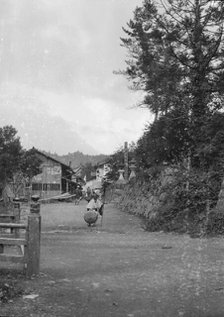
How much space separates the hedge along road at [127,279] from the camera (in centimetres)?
659

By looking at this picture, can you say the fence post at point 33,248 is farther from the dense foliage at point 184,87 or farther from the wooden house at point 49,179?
the wooden house at point 49,179

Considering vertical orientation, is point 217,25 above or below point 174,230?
above

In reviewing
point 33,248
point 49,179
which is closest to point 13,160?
point 49,179

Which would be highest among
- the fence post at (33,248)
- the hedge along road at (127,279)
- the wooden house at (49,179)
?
the wooden house at (49,179)

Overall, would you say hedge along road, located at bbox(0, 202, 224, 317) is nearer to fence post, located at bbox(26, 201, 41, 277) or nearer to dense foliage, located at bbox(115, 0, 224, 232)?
fence post, located at bbox(26, 201, 41, 277)

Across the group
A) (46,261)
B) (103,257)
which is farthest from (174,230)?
(46,261)

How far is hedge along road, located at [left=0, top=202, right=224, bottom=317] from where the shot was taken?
6.59 metres

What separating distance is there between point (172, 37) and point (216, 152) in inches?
235

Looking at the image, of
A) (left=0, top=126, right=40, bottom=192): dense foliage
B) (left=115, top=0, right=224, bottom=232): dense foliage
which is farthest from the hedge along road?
(left=0, top=126, right=40, bottom=192): dense foliage

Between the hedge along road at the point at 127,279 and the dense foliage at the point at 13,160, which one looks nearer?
the hedge along road at the point at 127,279

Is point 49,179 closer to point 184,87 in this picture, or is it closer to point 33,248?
point 184,87

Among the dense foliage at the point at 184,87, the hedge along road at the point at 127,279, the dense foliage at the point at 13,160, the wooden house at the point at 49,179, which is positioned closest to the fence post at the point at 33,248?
the hedge along road at the point at 127,279

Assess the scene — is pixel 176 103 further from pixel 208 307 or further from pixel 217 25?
pixel 208 307

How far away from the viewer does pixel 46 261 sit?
1023 centimetres
